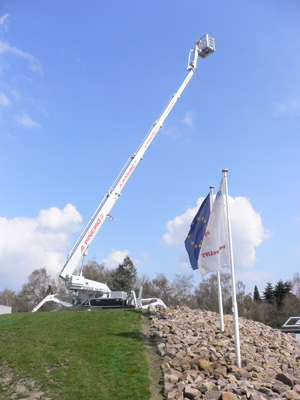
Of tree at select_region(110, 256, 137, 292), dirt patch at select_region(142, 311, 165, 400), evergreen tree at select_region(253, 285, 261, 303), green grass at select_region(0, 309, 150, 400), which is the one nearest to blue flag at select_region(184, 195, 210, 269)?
dirt patch at select_region(142, 311, 165, 400)

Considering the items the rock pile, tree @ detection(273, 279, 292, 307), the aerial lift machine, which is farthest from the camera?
tree @ detection(273, 279, 292, 307)

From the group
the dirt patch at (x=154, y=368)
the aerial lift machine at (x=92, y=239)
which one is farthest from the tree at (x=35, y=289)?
the dirt patch at (x=154, y=368)

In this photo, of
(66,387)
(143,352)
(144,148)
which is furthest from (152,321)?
(144,148)

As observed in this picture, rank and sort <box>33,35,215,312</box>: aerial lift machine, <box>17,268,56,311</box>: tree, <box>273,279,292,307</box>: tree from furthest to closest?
1. <box>17,268,56,311</box>: tree
2. <box>273,279,292,307</box>: tree
3. <box>33,35,215,312</box>: aerial lift machine

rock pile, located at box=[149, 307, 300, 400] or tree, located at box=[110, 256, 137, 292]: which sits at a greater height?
tree, located at box=[110, 256, 137, 292]

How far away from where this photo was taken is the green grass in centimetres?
1019

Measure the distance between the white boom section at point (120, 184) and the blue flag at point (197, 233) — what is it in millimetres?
6972

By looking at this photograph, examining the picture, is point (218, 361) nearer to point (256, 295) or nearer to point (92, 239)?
point (92, 239)

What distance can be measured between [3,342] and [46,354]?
2.94m

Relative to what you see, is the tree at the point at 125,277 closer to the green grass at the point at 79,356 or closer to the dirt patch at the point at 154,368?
the green grass at the point at 79,356

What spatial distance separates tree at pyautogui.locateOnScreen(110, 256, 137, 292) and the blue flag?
1697 inches

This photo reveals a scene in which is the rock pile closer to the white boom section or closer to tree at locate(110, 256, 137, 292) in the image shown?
the white boom section

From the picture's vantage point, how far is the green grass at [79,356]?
401 inches

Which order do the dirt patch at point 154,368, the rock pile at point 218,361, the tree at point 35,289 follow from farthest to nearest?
the tree at point 35,289, the dirt patch at point 154,368, the rock pile at point 218,361
